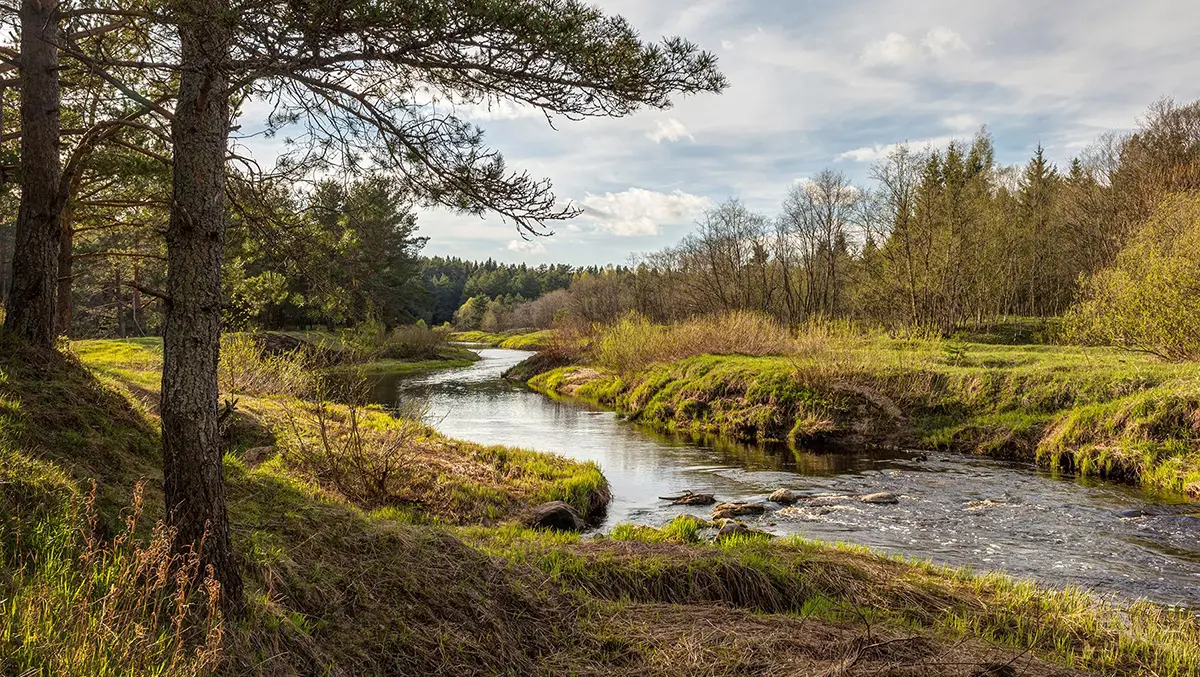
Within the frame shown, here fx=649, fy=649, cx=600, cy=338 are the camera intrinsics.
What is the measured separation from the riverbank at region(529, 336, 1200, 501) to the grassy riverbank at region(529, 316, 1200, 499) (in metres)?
0.03

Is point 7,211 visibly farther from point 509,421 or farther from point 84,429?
point 509,421

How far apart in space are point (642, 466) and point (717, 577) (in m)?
9.43

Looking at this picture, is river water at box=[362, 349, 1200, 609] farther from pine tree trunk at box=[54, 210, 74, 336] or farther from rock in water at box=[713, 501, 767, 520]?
pine tree trunk at box=[54, 210, 74, 336]

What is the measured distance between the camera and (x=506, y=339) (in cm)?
8469

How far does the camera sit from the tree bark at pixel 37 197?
7621 millimetres

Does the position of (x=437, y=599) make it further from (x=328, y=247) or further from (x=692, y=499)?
(x=692, y=499)

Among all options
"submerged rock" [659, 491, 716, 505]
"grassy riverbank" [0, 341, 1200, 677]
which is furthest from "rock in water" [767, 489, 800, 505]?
"grassy riverbank" [0, 341, 1200, 677]

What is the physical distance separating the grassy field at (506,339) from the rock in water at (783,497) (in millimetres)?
58007

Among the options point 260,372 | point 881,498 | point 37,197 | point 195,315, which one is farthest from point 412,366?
point 195,315

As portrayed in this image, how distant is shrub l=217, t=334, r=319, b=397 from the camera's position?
16.4 meters

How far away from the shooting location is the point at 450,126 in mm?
5234

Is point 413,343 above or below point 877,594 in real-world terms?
above

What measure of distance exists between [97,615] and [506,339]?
82.1 metres

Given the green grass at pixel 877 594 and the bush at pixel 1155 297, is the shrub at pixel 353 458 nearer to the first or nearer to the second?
the green grass at pixel 877 594
